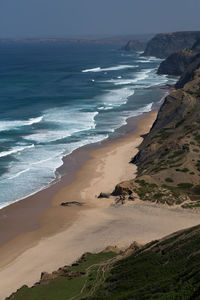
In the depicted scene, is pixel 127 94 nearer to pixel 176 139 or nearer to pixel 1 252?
pixel 176 139

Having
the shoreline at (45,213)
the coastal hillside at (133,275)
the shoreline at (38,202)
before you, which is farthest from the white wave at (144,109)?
the coastal hillside at (133,275)

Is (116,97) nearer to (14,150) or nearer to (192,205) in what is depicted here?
(14,150)

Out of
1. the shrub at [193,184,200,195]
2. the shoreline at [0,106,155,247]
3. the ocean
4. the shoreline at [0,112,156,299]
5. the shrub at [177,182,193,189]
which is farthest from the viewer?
the ocean

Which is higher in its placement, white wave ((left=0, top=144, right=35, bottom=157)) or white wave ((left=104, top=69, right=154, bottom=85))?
white wave ((left=104, top=69, right=154, bottom=85))

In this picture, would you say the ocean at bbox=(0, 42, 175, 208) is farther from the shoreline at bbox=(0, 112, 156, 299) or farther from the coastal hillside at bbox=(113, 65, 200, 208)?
the coastal hillside at bbox=(113, 65, 200, 208)

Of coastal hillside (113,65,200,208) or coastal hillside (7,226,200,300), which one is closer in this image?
coastal hillside (7,226,200,300)

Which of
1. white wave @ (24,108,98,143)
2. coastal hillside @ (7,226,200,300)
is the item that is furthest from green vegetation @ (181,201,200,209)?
white wave @ (24,108,98,143)
